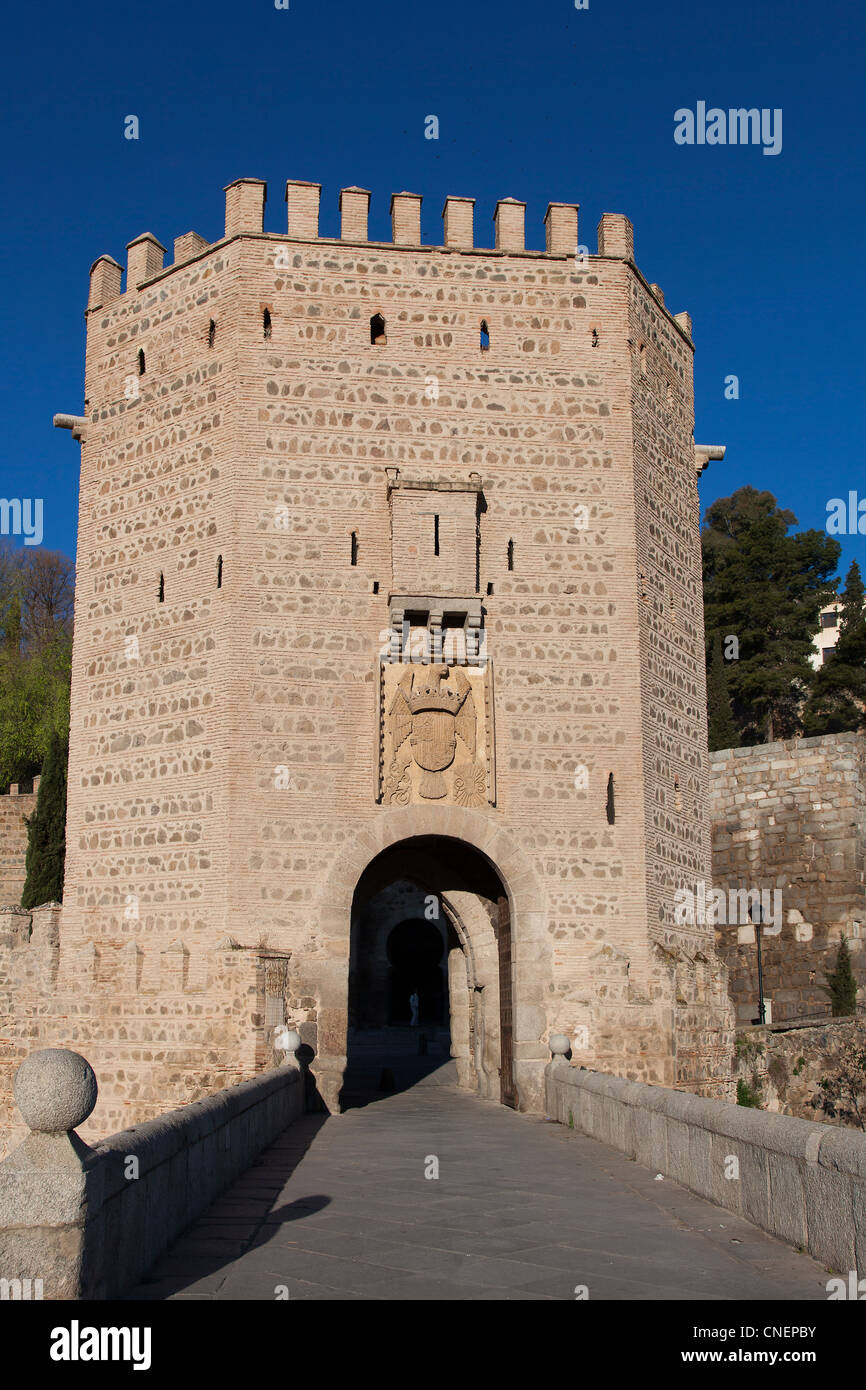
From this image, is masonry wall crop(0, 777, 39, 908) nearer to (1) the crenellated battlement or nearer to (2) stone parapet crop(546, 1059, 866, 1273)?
(1) the crenellated battlement

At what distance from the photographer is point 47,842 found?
26.2 metres

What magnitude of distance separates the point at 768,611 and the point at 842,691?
328 centimetres

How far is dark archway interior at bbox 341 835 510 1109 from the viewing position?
1650cm

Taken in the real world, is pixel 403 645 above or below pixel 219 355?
below

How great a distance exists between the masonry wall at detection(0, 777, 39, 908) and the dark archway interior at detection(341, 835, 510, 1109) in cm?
778

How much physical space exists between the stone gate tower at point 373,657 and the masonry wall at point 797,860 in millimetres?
6083

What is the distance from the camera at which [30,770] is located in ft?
111

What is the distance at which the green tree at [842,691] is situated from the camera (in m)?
37.0

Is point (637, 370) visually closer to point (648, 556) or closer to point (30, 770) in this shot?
point (648, 556)

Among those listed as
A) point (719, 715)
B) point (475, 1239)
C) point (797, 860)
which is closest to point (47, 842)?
point (797, 860)

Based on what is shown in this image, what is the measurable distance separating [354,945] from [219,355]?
18663 mm

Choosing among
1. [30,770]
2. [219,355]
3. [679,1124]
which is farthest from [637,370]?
[30,770]

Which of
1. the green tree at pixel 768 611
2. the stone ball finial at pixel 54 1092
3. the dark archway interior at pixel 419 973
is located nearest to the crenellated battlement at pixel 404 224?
the stone ball finial at pixel 54 1092

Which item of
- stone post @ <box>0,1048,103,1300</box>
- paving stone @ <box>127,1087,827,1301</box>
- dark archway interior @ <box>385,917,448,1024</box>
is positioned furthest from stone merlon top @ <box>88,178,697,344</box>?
dark archway interior @ <box>385,917,448,1024</box>
